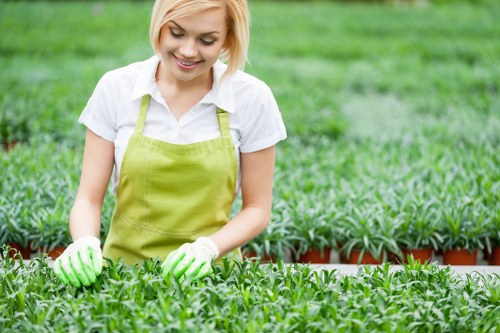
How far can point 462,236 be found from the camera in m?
3.50

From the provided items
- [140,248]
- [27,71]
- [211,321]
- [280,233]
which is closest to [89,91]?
[27,71]

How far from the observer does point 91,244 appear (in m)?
2.17

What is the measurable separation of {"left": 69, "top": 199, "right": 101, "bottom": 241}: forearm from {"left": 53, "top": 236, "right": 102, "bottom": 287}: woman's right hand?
0.21 feet

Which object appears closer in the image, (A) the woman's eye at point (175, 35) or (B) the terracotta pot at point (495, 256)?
(A) the woman's eye at point (175, 35)

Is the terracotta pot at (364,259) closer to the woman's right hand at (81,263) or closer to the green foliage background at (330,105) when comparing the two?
the green foliage background at (330,105)

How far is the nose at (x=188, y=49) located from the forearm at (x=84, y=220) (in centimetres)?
58

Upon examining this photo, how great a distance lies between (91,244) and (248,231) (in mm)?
499

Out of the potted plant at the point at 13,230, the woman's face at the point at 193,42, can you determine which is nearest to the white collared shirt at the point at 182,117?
the woman's face at the point at 193,42

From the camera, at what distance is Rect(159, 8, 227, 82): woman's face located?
2141 mm

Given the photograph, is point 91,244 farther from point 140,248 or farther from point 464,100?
point 464,100

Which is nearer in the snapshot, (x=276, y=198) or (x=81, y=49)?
(x=276, y=198)

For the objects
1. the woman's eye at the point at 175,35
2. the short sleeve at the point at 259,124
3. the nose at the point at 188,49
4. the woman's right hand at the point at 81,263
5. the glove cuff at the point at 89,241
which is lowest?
the woman's right hand at the point at 81,263

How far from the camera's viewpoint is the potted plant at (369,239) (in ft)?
11.3

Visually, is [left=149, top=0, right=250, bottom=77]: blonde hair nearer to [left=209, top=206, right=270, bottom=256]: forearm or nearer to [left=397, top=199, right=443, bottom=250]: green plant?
[left=209, top=206, right=270, bottom=256]: forearm
